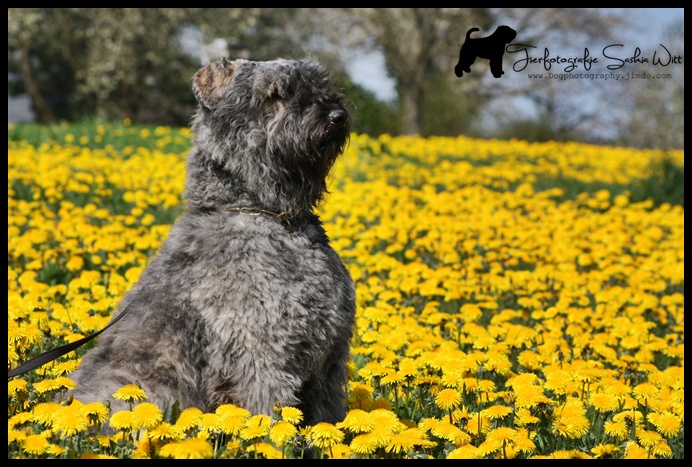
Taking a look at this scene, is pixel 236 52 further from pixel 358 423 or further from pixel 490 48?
pixel 358 423

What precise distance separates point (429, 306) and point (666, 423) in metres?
2.29

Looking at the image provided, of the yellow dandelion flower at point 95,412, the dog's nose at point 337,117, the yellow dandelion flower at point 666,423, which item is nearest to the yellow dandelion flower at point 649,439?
the yellow dandelion flower at point 666,423

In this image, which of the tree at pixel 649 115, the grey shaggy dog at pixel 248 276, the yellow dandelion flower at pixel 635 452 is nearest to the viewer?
the yellow dandelion flower at pixel 635 452

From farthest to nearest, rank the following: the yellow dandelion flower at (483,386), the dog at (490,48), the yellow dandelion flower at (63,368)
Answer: the dog at (490,48) → the yellow dandelion flower at (483,386) → the yellow dandelion flower at (63,368)

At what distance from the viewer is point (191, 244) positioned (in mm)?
3502

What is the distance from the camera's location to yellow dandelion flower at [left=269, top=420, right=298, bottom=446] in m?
2.88

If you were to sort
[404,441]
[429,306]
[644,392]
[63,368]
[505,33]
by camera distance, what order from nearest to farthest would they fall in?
1. [404,441]
2. [63,368]
3. [644,392]
4. [429,306]
5. [505,33]

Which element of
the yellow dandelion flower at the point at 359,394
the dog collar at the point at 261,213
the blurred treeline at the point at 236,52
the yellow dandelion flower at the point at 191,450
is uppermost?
the blurred treeline at the point at 236,52

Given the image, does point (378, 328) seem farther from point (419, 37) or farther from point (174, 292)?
point (419, 37)

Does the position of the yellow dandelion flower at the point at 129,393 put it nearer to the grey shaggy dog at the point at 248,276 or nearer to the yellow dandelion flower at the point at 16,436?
the grey shaggy dog at the point at 248,276

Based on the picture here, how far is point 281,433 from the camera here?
2.89m

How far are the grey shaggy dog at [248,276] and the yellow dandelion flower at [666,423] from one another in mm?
1570

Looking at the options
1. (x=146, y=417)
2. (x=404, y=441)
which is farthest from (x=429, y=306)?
(x=146, y=417)

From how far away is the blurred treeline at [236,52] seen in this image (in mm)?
23422
